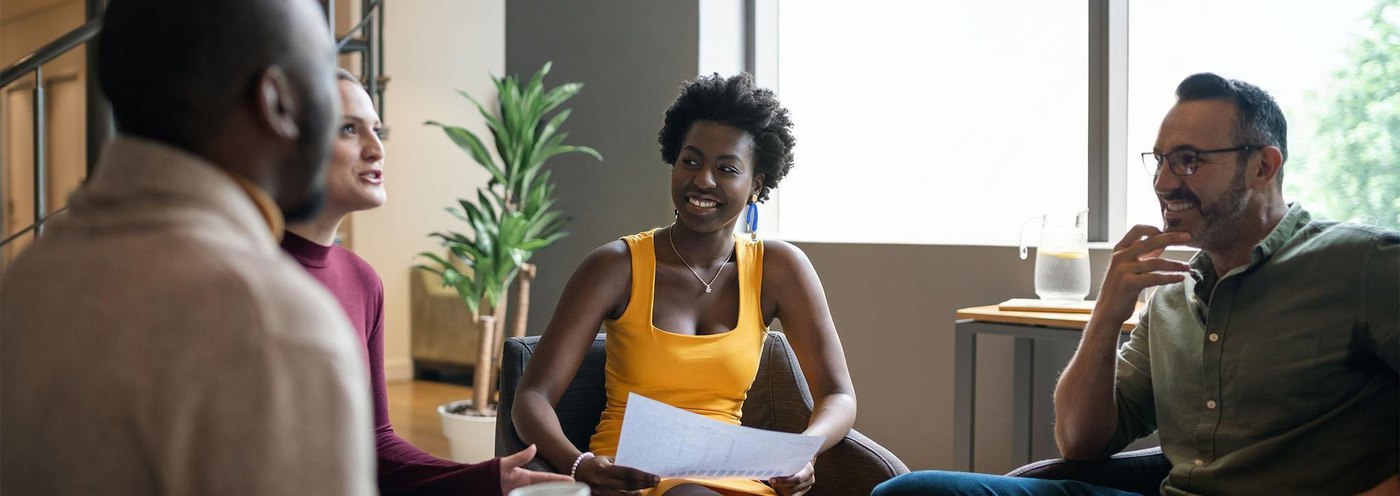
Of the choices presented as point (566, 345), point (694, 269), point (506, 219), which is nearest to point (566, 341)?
point (566, 345)

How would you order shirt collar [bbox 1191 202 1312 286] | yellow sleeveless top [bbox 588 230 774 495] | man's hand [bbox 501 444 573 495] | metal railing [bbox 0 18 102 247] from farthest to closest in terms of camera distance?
metal railing [bbox 0 18 102 247] < yellow sleeveless top [bbox 588 230 774 495] < shirt collar [bbox 1191 202 1312 286] < man's hand [bbox 501 444 573 495]

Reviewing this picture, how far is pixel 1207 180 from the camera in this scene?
1723mm

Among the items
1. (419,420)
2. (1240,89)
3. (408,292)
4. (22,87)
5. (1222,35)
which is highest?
(22,87)

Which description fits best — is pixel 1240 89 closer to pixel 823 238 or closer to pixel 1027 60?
pixel 1027 60

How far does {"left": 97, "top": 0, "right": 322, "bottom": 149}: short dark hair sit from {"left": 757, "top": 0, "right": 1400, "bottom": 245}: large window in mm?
3098

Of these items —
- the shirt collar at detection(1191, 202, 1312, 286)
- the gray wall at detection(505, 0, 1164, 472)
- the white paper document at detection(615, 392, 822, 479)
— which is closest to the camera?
the white paper document at detection(615, 392, 822, 479)

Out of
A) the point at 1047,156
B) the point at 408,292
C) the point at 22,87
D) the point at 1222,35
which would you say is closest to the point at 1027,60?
the point at 1047,156

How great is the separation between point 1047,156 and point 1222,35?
0.64 meters

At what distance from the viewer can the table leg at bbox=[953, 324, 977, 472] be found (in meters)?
2.86

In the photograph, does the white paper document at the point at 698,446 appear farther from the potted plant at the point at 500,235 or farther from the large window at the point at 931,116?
the potted plant at the point at 500,235

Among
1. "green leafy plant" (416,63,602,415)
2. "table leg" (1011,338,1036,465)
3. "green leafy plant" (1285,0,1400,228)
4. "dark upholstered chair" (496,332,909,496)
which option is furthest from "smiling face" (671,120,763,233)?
"green leafy plant" (416,63,602,415)

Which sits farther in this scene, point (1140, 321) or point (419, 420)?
point (419, 420)

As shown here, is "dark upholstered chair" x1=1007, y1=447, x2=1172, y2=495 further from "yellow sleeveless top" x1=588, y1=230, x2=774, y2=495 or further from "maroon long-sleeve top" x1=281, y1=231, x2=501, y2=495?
"maroon long-sleeve top" x1=281, y1=231, x2=501, y2=495

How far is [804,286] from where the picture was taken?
2043 millimetres
